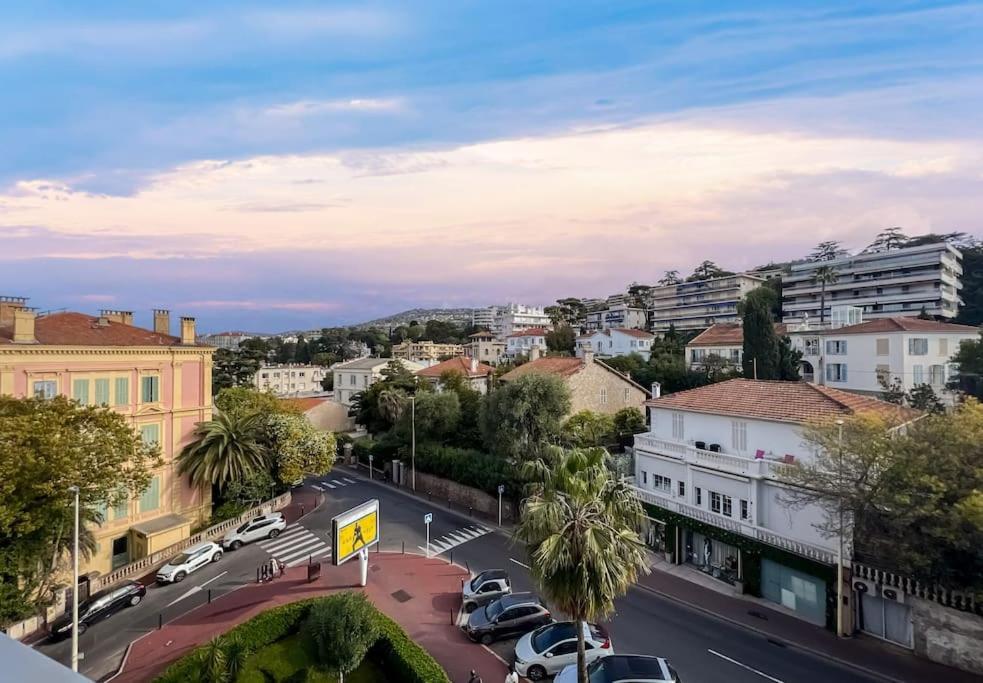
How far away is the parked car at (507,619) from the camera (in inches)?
810

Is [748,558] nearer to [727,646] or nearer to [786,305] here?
[727,646]

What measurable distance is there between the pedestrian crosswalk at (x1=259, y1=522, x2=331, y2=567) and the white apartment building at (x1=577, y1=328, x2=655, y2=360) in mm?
62997

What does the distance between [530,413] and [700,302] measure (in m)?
94.5

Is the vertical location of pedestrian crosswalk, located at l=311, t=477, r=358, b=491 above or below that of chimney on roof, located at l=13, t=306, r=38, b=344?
below

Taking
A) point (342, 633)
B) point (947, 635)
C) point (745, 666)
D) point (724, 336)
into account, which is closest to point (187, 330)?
point (342, 633)

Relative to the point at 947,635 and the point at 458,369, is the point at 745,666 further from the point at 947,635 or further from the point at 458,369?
the point at 458,369

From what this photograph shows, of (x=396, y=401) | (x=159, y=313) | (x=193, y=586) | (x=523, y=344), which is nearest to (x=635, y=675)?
(x=193, y=586)

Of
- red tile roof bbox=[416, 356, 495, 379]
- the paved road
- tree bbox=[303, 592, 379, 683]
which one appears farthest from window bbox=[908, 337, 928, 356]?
tree bbox=[303, 592, 379, 683]

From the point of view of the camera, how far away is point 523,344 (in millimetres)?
119438

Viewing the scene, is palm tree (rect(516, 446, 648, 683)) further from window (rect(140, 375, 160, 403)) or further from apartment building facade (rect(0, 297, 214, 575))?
window (rect(140, 375, 160, 403))

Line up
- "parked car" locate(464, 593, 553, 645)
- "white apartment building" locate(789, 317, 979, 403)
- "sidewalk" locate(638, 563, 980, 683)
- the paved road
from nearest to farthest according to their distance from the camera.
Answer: "sidewalk" locate(638, 563, 980, 683)
the paved road
"parked car" locate(464, 593, 553, 645)
"white apartment building" locate(789, 317, 979, 403)

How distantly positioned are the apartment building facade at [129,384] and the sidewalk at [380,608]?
374 inches

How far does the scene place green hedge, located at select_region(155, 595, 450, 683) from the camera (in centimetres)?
1769

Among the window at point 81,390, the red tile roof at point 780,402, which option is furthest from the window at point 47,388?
the red tile roof at point 780,402
